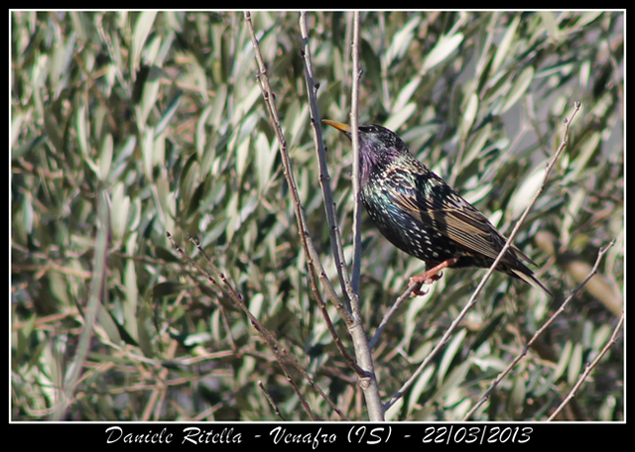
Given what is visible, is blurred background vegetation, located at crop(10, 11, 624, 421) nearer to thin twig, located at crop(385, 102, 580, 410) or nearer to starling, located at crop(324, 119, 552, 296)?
starling, located at crop(324, 119, 552, 296)

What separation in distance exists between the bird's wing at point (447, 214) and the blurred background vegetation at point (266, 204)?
1.28ft

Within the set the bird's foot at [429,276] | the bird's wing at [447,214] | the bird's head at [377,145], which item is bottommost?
the bird's foot at [429,276]

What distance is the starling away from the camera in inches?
120

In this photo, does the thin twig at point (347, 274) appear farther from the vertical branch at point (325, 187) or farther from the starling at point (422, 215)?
the starling at point (422, 215)

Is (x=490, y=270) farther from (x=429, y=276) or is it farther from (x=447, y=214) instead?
(x=447, y=214)

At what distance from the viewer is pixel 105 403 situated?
3.80 metres

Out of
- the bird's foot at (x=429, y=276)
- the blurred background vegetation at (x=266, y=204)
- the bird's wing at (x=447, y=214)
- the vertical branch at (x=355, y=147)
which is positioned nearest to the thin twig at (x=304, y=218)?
the vertical branch at (x=355, y=147)

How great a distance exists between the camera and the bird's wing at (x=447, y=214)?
3.20 metres

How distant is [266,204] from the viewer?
375cm

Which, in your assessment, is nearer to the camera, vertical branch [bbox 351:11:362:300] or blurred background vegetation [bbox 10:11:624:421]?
vertical branch [bbox 351:11:362:300]

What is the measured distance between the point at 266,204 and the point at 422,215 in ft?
2.95

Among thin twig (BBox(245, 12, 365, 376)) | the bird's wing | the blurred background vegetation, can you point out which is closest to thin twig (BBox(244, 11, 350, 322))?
thin twig (BBox(245, 12, 365, 376))

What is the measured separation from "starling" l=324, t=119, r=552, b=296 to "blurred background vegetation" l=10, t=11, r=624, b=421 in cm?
35

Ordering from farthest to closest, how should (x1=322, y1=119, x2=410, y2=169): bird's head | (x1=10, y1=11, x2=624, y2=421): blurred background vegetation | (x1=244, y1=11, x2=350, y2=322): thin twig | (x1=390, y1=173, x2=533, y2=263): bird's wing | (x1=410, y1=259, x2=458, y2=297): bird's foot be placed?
1. (x1=10, y1=11, x2=624, y2=421): blurred background vegetation
2. (x1=322, y1=119, x2=410, y2=169): bird's head
3. (x1=390, y1=173, x2=533, y2=263): bird's wing
4. (x1=410, y1=259, x2=458, y2=297): bird's foot
5. (x1=244, y1=11, x2=350, y2=322): thin twig
